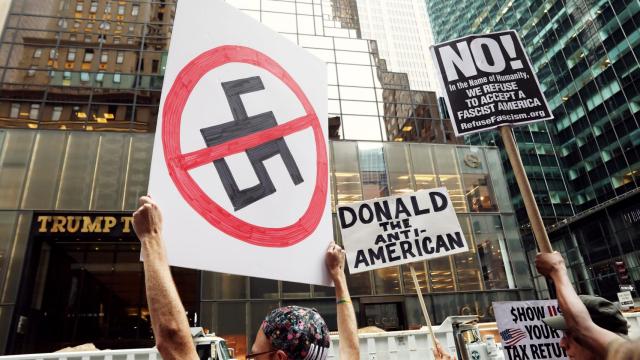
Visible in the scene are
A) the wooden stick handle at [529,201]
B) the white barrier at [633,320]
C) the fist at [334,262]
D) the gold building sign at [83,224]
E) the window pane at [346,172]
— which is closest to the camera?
the fist at [334,262]

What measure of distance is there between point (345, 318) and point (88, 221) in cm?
1551

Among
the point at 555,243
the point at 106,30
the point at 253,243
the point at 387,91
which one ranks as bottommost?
the point at 253,243

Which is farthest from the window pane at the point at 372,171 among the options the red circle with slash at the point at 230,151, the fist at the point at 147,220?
the fist at the point at 147,220

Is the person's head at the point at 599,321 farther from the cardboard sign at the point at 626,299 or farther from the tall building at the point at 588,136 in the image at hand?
the tall building at the point at 588,136

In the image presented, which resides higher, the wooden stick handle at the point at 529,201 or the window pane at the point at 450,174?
the window pane at the point at 450,174

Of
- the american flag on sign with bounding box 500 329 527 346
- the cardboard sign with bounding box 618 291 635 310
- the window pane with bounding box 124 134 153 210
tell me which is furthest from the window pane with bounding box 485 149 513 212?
the american flag on sign with bounding box 500 329 527 346

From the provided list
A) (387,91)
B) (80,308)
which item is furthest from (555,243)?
(80,308)

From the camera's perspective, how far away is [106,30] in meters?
20.0

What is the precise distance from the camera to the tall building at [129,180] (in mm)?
15070

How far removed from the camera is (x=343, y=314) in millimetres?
2510

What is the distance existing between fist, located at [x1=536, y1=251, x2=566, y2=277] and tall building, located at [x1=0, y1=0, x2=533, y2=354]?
1408 centimetres

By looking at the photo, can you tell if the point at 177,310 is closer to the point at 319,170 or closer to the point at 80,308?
the point at 319,170

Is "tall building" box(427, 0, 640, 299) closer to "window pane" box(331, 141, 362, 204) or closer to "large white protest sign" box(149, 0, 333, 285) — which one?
"window pane" box(331, 141, 362, 204)

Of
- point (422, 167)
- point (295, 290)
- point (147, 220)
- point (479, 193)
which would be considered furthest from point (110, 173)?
point (479, 193)
